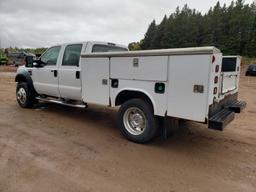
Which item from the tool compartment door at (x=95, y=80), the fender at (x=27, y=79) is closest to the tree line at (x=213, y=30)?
the fender at (x=27, y=79)

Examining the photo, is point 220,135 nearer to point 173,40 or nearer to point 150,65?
point 150,65

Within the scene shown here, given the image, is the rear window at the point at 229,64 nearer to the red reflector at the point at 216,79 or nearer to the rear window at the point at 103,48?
the red reflector at the point at 216,79

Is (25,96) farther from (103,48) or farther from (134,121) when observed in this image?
(134,121)

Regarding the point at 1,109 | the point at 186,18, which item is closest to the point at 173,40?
the point at 186,18

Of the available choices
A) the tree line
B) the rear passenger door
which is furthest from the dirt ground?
the tree line

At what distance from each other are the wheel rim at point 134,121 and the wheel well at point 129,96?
0.25 meters

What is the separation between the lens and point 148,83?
4.17 metres

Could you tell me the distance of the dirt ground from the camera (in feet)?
10.4

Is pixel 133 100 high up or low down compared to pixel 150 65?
down

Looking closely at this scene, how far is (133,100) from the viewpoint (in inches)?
179

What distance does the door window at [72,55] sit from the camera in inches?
227

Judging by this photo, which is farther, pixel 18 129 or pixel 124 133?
pixel 18 129

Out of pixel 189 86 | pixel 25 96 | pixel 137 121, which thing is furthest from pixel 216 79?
pixel 25 96

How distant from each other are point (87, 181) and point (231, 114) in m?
2.75
